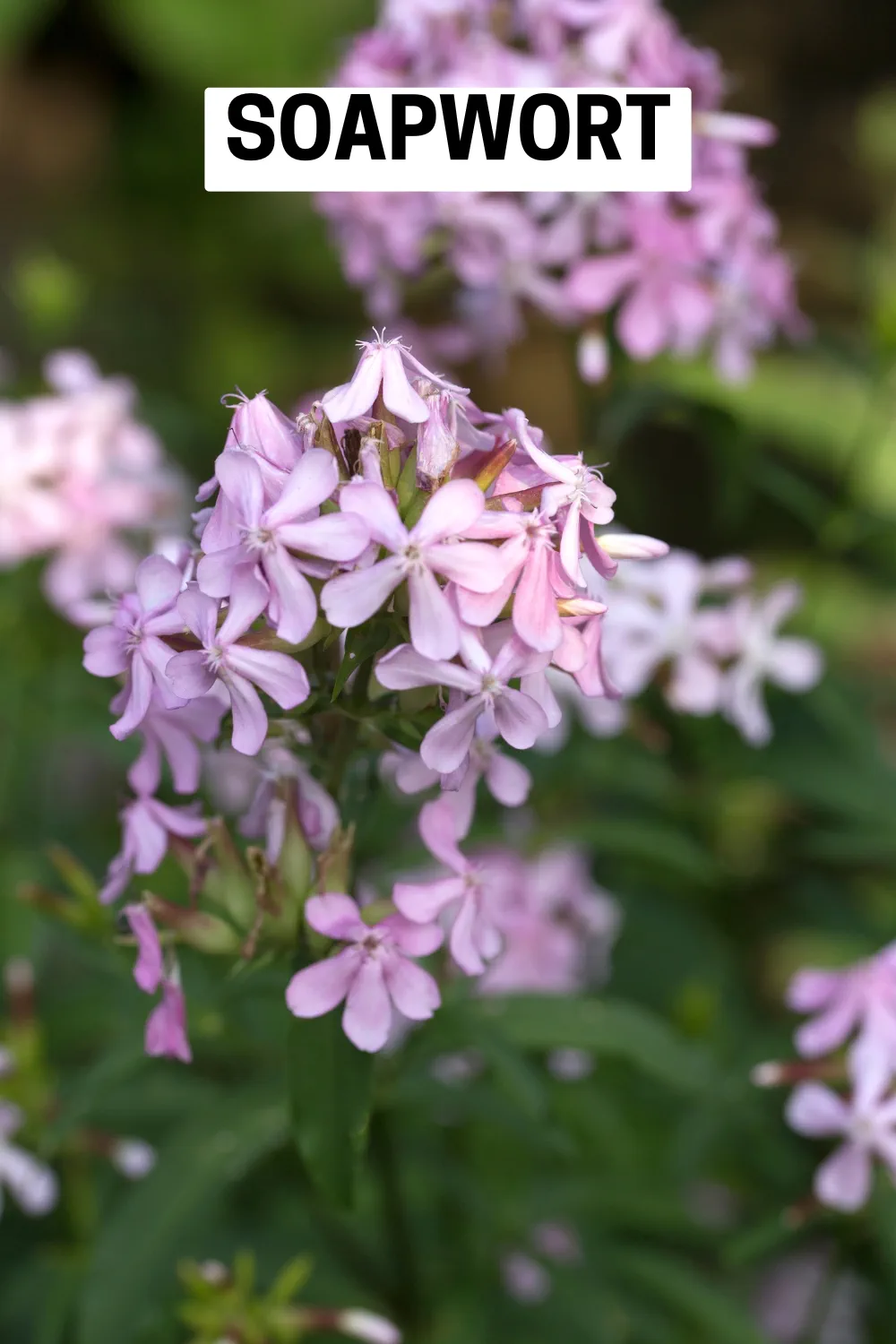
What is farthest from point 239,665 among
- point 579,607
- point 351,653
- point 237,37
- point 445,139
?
point 237,37

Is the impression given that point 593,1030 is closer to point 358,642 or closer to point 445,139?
point 358,642

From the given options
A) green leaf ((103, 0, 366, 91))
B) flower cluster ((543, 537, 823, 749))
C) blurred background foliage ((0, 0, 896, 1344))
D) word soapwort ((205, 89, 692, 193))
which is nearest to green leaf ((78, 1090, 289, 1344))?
blurred background foliage ((0, 0, 896, 1344))

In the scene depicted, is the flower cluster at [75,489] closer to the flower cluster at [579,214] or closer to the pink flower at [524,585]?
the flower cluster at [579,214]

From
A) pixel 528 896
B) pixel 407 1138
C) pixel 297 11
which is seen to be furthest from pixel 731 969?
pixel 297 11

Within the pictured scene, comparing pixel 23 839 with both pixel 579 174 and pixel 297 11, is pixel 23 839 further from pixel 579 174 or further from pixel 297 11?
pixel 297 11

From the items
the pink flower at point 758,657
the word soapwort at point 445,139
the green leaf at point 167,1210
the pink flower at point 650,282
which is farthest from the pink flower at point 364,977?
the pink flower at point 650,282
